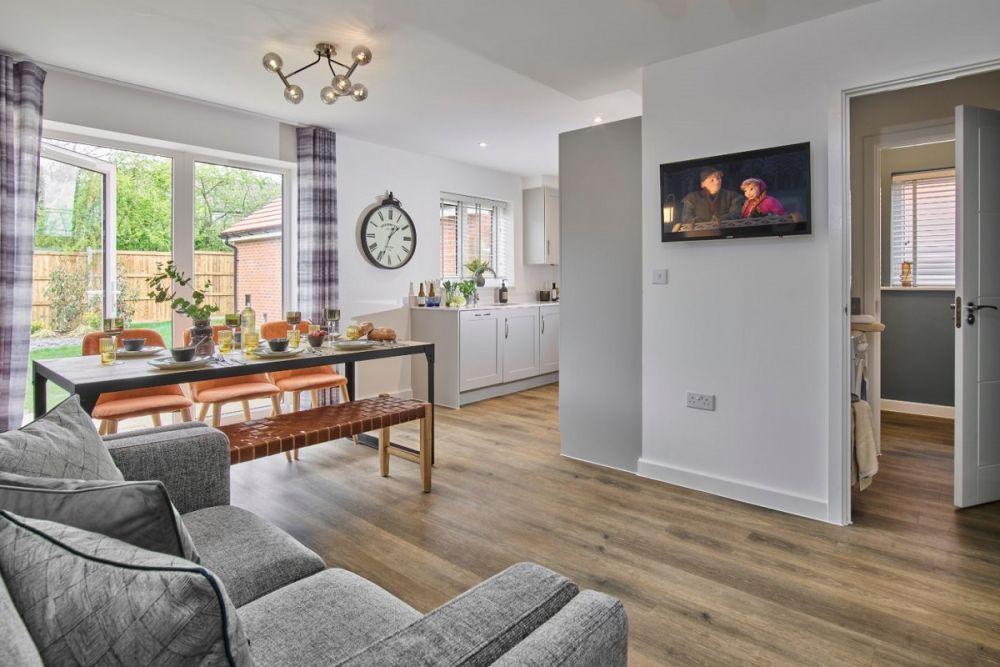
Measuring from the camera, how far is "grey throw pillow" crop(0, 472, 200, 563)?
0.79 meters

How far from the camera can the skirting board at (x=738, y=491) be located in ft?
9.14

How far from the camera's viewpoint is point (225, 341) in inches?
116

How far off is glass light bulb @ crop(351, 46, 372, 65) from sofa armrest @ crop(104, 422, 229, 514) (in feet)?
7.06

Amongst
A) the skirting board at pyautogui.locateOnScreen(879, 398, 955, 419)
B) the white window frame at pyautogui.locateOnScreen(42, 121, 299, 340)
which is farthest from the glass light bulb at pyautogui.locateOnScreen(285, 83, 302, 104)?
the skirting board at pyautogui.locateOnScreen(879, 398, 955, 419)

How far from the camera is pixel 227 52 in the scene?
3.26 m

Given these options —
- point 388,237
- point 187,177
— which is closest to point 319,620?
point 187,177

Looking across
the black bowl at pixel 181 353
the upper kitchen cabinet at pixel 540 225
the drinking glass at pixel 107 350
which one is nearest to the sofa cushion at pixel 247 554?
the black bowl at pixel 181 353

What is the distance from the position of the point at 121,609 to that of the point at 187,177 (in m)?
4.43

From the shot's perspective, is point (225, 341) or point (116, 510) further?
point (225, 341)

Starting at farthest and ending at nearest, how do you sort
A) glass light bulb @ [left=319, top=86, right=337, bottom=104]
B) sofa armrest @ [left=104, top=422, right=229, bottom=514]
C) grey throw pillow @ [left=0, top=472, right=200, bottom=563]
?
glass light bulb @ [left=319, top=86, right=337, bottom=104], sofa armrest @ [left=104, top=422, right=229, bottom=514], grey throw pillow @ [left=0, top=472, right=200, bottom=563]

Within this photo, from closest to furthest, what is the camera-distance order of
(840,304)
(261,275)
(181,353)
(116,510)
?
(116,510) → (181,353) → (840,304) → (261,275)

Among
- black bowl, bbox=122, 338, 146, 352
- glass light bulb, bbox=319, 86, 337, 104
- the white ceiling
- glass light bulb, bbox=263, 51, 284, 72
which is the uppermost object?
the white ceiling

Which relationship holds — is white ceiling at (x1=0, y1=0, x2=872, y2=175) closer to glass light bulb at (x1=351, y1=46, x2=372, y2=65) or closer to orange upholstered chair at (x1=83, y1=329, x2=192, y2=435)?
glass light bulb at (x1=351, y1=46, x2=372, y2=65)

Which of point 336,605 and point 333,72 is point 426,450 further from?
point 333,72
